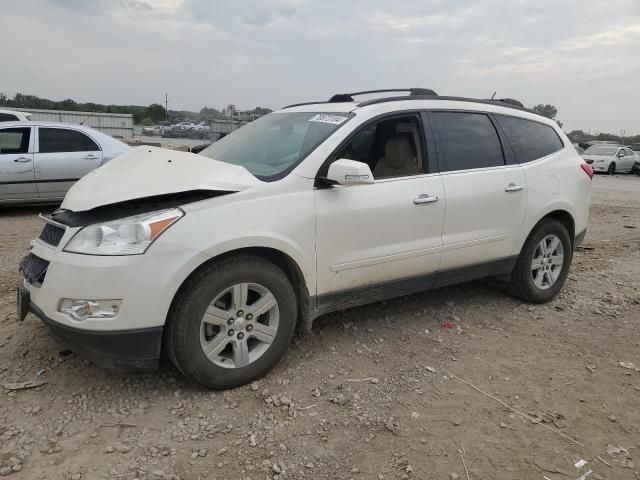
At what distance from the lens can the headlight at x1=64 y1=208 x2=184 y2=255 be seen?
277cm

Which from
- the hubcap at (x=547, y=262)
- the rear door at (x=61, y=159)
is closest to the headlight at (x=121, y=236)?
the hubcap at (x=547, y=262)

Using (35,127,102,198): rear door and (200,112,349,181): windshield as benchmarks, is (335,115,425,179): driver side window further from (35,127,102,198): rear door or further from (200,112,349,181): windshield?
(35,127,102,198): rear door

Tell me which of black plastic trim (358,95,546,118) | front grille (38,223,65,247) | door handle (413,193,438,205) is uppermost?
black plastic trim (358,95,546,118)

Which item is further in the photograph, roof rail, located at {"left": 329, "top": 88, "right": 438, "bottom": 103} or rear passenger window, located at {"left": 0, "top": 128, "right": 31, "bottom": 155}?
rear passenger window, located at {"left": 0, "top": 128, "right": 31, "bottom": 155}

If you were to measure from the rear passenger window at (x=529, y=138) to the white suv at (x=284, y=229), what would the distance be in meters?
0.02

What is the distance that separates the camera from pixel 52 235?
304 cm

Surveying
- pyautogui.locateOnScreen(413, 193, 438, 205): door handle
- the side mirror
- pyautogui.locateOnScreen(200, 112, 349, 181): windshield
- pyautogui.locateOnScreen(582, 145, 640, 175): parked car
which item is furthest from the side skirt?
pyautogui.locateOnScreen(582, 145, 640, 175): parked car

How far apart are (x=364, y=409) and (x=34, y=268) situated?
2.06 metres

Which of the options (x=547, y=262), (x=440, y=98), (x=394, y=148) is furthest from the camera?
(x=547, y=262)

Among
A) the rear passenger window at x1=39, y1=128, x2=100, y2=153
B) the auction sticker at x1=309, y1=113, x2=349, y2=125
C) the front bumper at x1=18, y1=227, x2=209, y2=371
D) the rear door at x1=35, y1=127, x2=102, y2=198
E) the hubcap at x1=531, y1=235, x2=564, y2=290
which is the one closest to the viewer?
the front bumper at x1=18, y1=227, x2=209, y2=371

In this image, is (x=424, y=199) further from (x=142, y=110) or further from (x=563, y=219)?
(x=142, y=110)

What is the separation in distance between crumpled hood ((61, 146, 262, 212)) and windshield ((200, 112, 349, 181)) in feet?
0.83

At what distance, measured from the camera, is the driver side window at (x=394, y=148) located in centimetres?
388

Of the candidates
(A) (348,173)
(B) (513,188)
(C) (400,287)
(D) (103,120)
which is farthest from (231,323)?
(D) (103,120)
